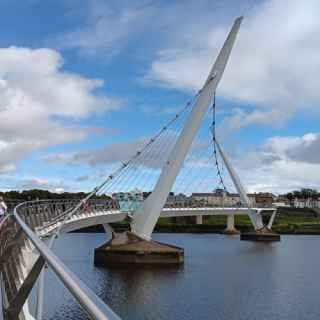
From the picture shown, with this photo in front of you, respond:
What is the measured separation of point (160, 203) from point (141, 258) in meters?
3.30

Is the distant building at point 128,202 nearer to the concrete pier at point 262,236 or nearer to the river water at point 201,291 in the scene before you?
the river water at point 201,291

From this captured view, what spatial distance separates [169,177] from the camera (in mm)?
32969

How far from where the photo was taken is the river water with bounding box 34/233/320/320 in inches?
700

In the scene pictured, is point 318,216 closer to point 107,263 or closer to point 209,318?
point 107,263

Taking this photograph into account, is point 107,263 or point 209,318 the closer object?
point 209,318

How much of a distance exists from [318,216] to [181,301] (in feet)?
313

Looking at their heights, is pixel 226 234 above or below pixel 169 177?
below

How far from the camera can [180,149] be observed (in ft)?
108

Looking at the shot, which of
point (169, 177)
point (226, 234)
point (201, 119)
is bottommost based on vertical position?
point (226, 234)

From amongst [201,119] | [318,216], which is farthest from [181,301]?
[318,216]

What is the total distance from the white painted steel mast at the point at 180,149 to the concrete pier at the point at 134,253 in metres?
0.59

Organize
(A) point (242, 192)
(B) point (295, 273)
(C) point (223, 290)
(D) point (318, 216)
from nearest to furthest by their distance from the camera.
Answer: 1. (C) point (223, 290)
2. (B) point (295, 273)
3. (A) point (242, 192)
4. (D) point (318, 216)

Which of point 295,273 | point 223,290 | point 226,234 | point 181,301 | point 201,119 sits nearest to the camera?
point 181,301

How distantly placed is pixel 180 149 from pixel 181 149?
0.06 m
